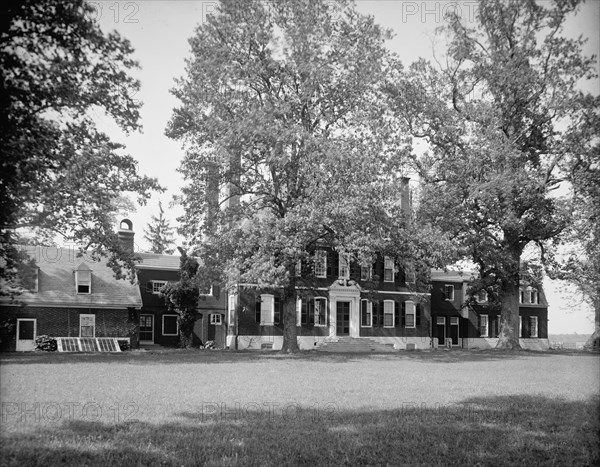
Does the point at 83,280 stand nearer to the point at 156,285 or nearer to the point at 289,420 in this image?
the point at 156,285

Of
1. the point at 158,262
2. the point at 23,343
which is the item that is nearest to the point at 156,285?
the point at 158,262

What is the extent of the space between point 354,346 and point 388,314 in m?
4.86

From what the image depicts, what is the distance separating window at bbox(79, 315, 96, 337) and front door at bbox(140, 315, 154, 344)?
16.5ft

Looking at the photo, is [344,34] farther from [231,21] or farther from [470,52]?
[470,52]

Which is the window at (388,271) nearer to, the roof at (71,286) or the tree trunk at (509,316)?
the tree trunk at (509,316)

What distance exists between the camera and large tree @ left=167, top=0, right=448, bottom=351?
84.6ft

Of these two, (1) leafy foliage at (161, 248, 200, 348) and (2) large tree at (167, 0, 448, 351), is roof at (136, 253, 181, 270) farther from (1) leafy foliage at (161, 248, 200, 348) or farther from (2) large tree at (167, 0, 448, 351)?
(2) large tree at (167, 0, 448, 351)

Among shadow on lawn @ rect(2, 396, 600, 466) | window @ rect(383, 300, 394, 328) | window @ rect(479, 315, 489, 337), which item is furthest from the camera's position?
window @ rect(479, 315, 489, 337)

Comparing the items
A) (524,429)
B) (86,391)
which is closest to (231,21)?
(86,391)

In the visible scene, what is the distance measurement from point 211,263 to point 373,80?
12.1m

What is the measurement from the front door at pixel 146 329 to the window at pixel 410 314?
63.7 ft

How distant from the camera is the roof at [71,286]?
34312 mm

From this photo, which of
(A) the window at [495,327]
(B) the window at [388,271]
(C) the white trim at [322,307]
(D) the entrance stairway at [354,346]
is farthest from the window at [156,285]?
(A) the window at [495,327]

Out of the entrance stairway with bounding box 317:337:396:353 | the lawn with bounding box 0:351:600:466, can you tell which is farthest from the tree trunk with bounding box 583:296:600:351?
the lawn with bounding box 0:351:600:466
